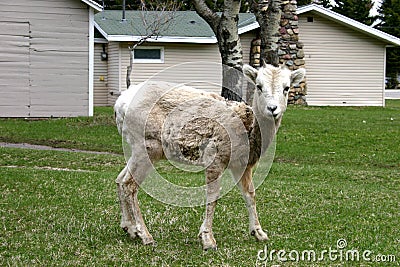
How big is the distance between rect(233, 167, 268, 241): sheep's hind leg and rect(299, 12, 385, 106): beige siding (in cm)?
2357

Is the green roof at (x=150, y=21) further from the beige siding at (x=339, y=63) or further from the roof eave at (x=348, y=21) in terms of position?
the beige siding at (x=339, y=63)

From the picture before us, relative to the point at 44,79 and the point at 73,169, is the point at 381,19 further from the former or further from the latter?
the point at 73,169

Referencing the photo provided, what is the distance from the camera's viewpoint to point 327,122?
839 inches

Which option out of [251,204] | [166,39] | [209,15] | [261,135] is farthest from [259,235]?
[166,39]

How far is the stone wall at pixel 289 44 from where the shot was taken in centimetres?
2852

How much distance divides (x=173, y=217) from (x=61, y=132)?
10.9 m

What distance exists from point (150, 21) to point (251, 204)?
22462mm

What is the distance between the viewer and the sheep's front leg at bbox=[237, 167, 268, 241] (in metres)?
6.93

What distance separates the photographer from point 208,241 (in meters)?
6.51

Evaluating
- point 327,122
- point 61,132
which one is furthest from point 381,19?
point 61,132

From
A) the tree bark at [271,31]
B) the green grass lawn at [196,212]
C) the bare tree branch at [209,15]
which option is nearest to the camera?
the green grass lawn at [196,212]

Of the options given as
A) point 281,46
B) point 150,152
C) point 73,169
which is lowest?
point 73,169

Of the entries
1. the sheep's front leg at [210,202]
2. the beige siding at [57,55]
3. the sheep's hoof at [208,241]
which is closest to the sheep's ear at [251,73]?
the sheep's front leg at [210,202]

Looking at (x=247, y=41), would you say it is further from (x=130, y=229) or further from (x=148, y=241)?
(x=148, y=241)
